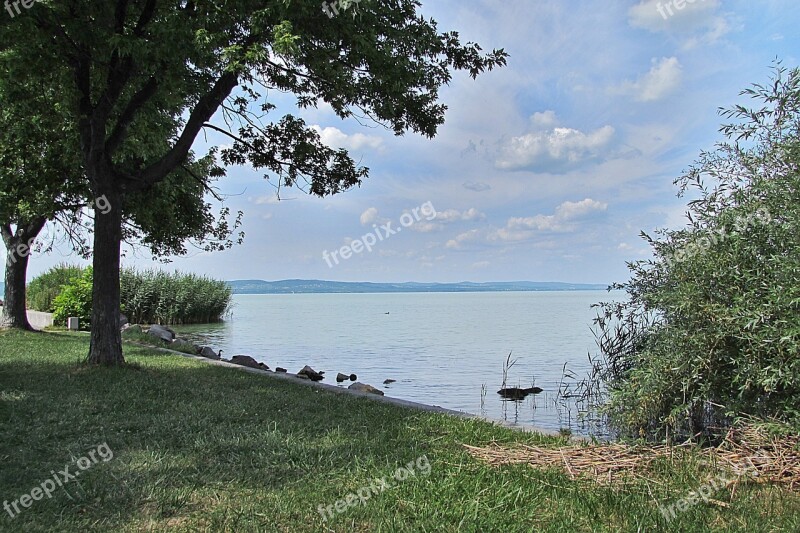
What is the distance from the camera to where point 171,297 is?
1202 inches

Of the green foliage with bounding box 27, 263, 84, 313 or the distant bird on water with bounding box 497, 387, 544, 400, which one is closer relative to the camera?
the distant bird on water with bounding box 497, 387, 544, 400

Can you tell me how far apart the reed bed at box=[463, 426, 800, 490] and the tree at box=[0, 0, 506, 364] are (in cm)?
503

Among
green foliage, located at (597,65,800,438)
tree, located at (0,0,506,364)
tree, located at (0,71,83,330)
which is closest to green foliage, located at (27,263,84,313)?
tree, located at (0,71,83,330)

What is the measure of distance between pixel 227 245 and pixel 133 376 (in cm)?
868

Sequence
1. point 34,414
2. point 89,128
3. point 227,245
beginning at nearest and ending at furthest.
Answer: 1. point 34,414
2. point 89,128
3. point 227,245

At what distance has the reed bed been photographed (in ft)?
15.5

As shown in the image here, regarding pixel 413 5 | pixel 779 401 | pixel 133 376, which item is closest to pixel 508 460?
pixel 779 401

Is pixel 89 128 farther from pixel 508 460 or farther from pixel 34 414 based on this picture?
pixel 508 460

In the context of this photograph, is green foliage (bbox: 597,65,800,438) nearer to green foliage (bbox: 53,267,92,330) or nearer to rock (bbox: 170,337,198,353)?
rock (bbox: 170,337,198,353)

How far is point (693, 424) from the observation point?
6.88 m

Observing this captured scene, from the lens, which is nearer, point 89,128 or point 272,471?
point 272,471

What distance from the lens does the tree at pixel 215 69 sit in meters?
7.96

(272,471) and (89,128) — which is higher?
(89,128)

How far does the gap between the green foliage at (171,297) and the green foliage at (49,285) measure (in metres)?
2.53
